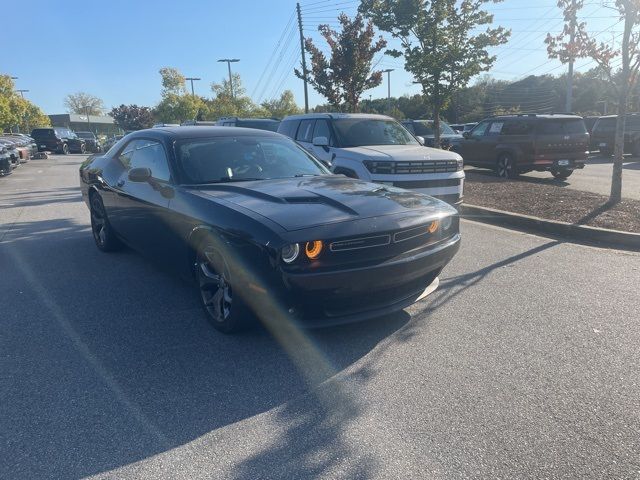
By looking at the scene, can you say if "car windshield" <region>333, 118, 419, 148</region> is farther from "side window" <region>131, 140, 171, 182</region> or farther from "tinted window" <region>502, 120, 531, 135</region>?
"tinted window" <region>502, 120, 531, 135</region>

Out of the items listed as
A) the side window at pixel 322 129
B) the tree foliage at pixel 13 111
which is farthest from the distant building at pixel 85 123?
the side window at pixel 322 129

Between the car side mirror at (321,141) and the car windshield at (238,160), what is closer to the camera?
the car windshield at (238,160)

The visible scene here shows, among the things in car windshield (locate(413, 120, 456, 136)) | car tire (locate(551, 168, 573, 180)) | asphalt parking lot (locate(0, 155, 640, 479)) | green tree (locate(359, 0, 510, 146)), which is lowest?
asphalt parking lot (locate(0, 155, 640, 479))

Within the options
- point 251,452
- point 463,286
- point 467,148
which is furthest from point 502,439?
point 467,148

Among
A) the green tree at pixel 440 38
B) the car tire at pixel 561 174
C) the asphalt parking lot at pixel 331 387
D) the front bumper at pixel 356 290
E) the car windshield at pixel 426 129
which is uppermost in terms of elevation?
the green tree at pixel 440 38

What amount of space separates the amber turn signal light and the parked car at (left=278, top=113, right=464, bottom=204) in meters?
3.16

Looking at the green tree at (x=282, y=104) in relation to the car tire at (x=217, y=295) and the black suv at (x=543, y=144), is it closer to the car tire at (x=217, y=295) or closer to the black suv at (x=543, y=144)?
the black suv at (x=543, y=144)

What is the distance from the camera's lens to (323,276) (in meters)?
3.37

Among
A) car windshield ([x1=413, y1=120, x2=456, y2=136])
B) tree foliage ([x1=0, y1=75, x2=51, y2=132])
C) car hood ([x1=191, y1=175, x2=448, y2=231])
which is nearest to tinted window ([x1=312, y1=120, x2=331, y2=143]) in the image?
car hood ([x1=191, y1=175, x2=448, y2=231])

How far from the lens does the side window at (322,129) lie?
29.1 ft

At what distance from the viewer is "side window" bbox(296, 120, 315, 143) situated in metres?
9.49

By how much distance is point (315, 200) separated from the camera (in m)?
3.93

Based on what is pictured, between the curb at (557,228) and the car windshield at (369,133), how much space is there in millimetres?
1707

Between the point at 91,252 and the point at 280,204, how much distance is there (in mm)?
3958
